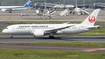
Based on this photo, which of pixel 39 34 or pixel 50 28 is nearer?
pixel 39 34

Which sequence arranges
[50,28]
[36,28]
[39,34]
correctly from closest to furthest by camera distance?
[39,34]
[36,28]
[50,28]

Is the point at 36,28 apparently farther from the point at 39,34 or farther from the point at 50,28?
the point at 50,28

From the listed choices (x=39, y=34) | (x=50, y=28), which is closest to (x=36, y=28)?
(x=39, y=34)

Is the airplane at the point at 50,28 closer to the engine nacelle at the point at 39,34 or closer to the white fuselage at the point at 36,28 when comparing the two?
the white fuselage at the point at 36,28

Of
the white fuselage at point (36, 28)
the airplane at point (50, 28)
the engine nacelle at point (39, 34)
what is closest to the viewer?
the engine nacelle at point (39, 34)

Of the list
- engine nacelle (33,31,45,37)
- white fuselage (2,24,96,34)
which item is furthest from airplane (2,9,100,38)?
engine nacelle (33,31,45,37)

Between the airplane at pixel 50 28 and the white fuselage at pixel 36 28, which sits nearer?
the airplane at pixel 50 28

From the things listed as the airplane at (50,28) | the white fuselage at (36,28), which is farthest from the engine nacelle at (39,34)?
the white fuselage at (36,28)

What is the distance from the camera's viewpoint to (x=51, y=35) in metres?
42.2

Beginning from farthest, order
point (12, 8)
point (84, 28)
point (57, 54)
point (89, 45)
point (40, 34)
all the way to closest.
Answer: point (12, 8), point (84, 28), point (40, 34), point (89, 45), point (57, 54)

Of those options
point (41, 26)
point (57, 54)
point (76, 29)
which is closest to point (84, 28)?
point (76, 29)

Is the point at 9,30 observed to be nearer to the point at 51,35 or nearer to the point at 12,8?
the point at 51,35

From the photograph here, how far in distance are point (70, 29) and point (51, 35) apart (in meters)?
4.40

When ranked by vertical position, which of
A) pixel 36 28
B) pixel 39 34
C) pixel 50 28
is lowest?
pixel 39 34
